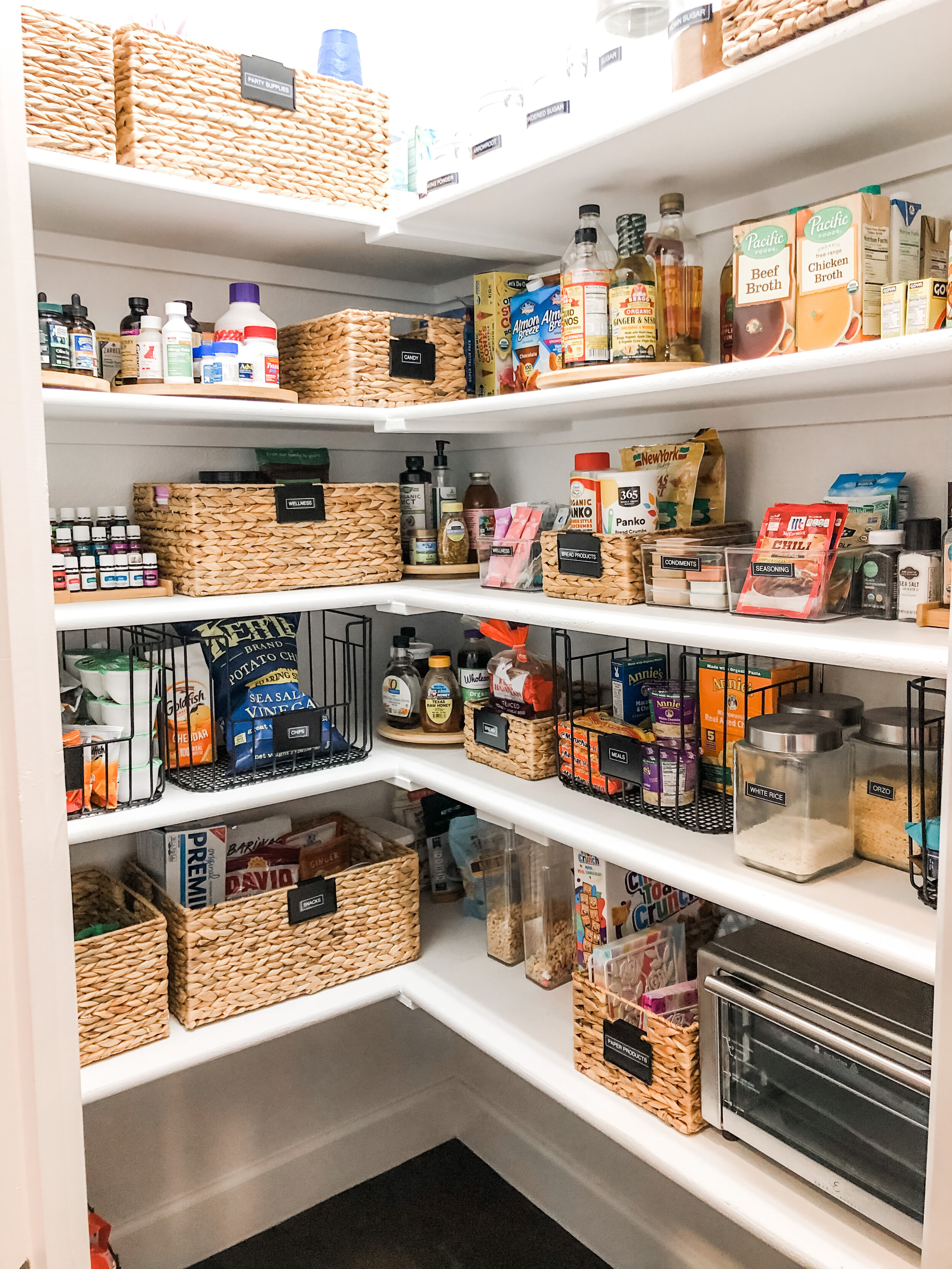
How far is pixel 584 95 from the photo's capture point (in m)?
1.48

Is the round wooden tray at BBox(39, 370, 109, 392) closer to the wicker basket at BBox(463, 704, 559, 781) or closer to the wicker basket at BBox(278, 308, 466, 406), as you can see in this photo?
the wicker basket at BBox(278, 308, 466, 406)

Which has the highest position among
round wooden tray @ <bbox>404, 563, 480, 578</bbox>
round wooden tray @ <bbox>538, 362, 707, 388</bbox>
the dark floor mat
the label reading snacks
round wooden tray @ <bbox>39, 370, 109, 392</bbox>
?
round wooden tray @ <bbox>39, 370, 109, 392</bbox>

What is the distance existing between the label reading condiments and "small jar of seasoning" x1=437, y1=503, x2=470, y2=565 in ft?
2.30

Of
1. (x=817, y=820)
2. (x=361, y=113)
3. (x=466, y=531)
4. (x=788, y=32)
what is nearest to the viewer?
(x=788, y=32)

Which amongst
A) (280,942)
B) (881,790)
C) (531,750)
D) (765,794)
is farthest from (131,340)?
(881,790)

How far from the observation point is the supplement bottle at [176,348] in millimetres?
1674

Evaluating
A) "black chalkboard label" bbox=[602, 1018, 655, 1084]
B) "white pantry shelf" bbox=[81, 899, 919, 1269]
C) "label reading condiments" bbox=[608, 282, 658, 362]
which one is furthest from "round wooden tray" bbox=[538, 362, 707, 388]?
"white pantry shelf" bbox=[81, 899, 919, 1269]

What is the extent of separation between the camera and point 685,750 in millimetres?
1584

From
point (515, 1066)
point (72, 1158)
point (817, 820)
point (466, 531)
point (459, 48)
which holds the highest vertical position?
point (459, 48)

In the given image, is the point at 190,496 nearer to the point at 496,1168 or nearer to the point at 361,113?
the point at 361,113

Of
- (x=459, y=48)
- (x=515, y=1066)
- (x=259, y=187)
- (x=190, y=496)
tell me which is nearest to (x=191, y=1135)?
(x=515, y=1066)

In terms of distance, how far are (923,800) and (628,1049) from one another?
0.60m

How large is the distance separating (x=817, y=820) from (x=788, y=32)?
0.94 meters

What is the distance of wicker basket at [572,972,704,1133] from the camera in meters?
1.42
